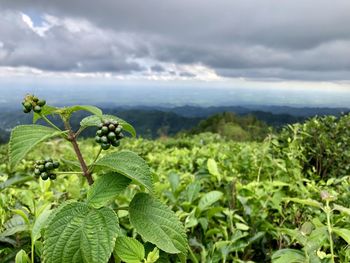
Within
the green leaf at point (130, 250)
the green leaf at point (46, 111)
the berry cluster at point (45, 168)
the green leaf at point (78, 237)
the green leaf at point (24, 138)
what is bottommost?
the green leaf at point (130, 250)

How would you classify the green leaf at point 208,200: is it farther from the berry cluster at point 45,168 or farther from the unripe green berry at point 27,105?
the unripe green berry at point 27,105

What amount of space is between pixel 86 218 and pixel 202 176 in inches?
54.5

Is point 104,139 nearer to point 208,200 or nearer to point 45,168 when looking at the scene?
point 45,168

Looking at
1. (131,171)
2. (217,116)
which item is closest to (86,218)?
(131,171)

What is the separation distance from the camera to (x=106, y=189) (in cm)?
111

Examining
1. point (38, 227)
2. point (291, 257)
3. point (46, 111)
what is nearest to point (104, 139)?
point (46, 111)

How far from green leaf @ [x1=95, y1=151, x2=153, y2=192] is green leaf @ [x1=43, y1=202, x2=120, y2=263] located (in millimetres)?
116

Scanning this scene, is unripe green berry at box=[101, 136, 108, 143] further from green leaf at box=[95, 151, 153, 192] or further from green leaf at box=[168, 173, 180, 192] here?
green leaf at box=[168, 173, 180, 192]

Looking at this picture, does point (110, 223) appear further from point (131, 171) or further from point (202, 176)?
point (202, 176)

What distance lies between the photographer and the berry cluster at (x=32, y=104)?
1076 millimetres

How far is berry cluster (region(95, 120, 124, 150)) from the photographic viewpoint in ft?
3.38

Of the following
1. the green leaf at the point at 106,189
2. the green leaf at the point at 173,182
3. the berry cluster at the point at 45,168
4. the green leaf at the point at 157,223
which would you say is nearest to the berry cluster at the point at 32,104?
the berry cluster at the point at 45,168

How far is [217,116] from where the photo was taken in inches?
1679

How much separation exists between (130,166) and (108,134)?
4.3 inches
